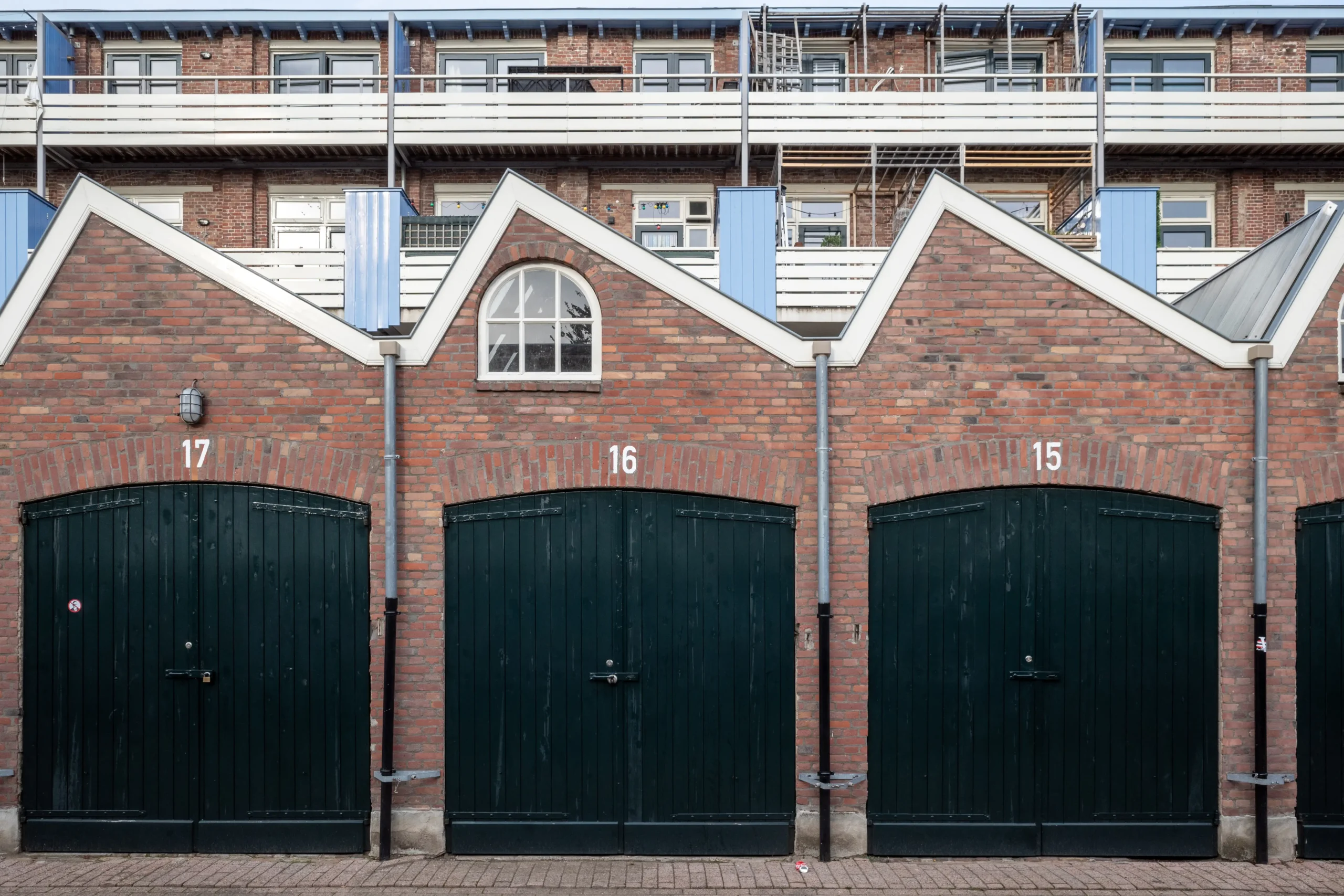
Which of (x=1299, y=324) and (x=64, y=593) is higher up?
(x=1299, y=324)

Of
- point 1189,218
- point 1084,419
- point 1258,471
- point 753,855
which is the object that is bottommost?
point 753,855

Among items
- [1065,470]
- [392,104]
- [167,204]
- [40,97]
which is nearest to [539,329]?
[1065,470]

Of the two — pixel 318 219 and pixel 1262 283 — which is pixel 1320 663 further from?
pixel 318 219

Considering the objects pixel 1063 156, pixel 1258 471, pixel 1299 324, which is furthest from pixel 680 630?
pixel 1063 156

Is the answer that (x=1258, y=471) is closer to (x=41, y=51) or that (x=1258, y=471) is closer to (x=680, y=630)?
(x=680, y=630)

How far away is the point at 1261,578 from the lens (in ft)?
21.0

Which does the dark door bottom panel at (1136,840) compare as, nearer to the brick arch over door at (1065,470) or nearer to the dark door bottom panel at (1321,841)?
the dark door bottom panel at (1321,841)

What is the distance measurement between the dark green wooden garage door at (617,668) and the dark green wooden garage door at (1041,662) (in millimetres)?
947

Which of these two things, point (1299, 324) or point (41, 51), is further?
point (41, 51)

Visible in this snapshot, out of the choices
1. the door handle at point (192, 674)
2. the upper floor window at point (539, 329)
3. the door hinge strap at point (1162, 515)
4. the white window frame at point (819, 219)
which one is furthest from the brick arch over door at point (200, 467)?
the white window frame at point (819, 219)

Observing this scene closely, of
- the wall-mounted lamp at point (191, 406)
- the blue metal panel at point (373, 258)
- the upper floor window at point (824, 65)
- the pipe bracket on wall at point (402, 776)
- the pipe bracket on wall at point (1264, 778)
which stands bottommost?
the pipe bracket on wall at point (402, 776)

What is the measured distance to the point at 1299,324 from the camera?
646cm

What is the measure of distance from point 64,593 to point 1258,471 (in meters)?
9.63

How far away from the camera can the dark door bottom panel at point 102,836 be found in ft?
21.6
